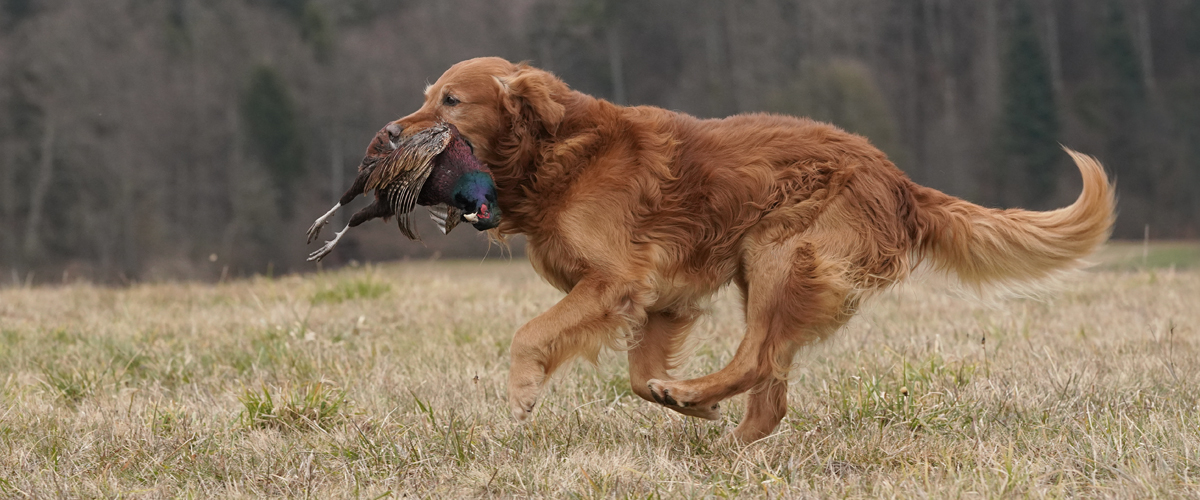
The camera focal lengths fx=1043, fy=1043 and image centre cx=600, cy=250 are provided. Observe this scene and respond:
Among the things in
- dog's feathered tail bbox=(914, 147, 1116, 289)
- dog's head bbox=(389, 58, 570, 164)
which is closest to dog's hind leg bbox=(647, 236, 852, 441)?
dog's feathered tail bbox=(914, 147, 1116, 289)

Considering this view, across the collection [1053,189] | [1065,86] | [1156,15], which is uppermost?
[1156,15]

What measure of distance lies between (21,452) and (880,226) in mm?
3077

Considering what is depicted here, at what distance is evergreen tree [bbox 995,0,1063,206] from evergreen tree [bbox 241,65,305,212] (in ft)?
78.6

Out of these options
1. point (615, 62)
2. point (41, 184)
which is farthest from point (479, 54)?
point (41, 184)

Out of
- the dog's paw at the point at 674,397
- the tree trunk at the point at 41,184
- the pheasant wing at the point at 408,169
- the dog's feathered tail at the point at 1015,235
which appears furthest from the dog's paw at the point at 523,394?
the tree trunk at the point at 41,184

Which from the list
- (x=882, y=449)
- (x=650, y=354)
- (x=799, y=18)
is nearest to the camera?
(x=882, y=449)

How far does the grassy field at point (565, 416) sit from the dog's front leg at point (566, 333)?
0.65 ft

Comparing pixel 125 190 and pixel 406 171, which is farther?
pixel 125 190

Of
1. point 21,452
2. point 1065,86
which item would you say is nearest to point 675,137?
point 21,452

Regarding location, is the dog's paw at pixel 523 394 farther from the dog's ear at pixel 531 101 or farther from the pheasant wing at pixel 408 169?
the dog's ear at pixel 531 101

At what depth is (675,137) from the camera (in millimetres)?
3932

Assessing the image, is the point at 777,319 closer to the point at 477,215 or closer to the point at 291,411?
the point at 477,215

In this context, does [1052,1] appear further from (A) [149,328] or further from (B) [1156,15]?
(A) [149,328]

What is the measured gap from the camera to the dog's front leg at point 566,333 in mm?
3588
